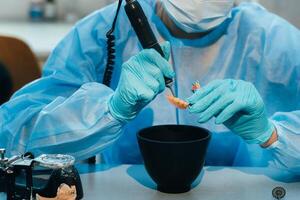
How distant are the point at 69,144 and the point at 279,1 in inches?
46.0

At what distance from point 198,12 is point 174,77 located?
14 cm

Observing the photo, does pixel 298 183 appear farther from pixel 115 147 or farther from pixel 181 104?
pixel 115 147

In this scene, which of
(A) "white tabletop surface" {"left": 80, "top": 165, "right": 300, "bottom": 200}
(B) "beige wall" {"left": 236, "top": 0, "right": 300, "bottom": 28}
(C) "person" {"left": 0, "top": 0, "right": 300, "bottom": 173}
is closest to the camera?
(A) "white tabletop surface" {"left": 80, "top": 165, "right": 300, "bottom": 200}

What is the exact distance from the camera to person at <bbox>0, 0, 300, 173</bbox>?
3.23 feet

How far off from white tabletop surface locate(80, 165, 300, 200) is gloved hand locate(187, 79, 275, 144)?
0.10 m

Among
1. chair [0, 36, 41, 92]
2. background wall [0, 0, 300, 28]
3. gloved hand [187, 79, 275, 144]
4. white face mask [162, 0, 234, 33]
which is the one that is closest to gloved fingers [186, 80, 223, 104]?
gloved hand [187, 79, 275, 144]

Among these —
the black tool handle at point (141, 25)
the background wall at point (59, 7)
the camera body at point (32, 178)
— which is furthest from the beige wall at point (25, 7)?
the camera body at point (32, 178)

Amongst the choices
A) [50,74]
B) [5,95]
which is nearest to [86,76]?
[50,74]

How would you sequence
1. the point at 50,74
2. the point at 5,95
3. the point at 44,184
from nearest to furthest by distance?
the point at 44,184
the point at 50,74
the point at 5,95

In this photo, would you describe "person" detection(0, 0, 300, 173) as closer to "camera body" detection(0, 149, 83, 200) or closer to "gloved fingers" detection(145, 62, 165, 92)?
"gloved fingers" detection(145, 62, 165, 92)

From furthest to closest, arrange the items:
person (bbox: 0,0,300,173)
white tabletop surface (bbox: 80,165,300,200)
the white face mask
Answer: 1. the white face mask
2. person (bbox: 0,0,300,173)
3. white tabletop surface (bbox: 80,165,300,200)

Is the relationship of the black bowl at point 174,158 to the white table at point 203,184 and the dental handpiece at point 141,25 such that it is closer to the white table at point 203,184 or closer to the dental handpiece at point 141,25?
the white table at point 203,184

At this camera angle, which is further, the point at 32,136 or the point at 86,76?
the point at 86,76

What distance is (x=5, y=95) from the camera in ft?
5.73
